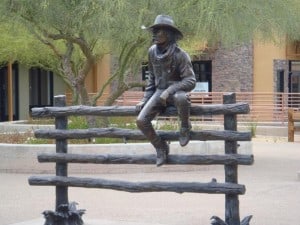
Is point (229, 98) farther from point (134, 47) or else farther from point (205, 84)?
point (205, 84)

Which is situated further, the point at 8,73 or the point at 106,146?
the point at 8,73

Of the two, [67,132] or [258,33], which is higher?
[258,33]

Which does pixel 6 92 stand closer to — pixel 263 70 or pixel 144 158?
pixel 263 70

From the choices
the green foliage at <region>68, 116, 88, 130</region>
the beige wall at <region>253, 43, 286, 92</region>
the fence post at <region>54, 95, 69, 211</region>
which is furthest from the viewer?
the beige wall at <region>253, 43, 286, 92</region>

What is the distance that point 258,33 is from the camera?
1872 centimetres

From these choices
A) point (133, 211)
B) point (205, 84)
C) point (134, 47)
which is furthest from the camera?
point (205, 84)

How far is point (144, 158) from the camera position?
8453mm

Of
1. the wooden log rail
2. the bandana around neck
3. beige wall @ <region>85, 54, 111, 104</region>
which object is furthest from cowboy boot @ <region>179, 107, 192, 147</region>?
beige wall @ <region>85, 54, 111, 104</region>

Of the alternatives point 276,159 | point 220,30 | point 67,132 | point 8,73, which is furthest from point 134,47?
point 8,73

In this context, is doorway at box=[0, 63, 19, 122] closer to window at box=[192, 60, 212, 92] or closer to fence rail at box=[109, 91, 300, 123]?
fence rail at box=[109, 91, 300, 123]

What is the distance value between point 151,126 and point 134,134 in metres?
0.51

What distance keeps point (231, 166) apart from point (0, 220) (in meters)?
3.78

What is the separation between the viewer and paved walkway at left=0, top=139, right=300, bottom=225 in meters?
10.4

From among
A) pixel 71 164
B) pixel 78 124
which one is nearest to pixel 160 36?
pixel 71 164
